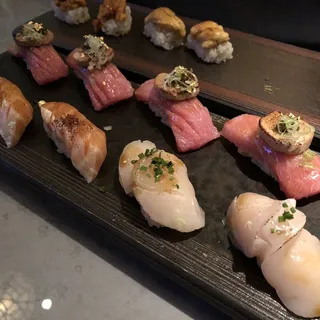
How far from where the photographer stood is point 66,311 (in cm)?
194

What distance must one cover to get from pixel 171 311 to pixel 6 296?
2.43ft

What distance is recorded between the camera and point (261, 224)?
1.79 m

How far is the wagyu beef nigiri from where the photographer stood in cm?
293

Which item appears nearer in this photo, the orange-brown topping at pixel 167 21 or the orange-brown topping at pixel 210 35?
the orange-brown topping at pixel 210 35

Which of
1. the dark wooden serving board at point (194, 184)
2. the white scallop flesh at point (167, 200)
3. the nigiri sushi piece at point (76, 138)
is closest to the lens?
the dark wooden serving board at point (194, 184)

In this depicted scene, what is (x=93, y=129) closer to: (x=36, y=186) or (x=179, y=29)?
(x=36, y=186)

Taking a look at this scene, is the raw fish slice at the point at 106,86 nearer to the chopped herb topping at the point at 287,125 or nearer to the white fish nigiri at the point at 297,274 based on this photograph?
the chopped herb topping at the point at 287,125

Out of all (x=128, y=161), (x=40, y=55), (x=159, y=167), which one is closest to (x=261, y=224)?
(x=159, y=167)

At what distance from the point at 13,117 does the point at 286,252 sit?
1588 mm

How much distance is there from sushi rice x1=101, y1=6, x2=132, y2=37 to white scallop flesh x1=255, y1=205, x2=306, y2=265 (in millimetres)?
2090

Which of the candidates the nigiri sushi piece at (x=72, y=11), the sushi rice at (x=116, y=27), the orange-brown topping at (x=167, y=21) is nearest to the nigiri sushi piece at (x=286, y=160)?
the orange-brown topping at (x=167, y=21)

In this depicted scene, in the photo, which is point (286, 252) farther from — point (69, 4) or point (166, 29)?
point (69, 4)

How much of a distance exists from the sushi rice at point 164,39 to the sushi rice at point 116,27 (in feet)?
0.65

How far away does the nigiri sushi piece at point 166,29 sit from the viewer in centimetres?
314
